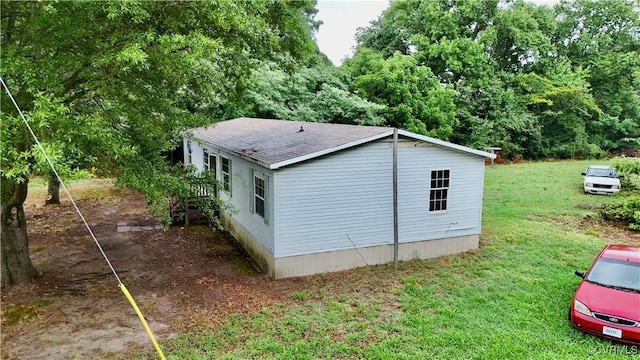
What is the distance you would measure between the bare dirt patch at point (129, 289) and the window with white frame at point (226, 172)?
1549 millimetres

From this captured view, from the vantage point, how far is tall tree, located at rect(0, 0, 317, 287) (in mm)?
6270

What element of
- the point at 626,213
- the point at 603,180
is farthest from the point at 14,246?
the point at 603,180

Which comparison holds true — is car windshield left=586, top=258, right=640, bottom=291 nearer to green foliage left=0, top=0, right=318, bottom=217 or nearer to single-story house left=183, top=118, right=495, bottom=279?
single-story house left=183, top=118, right=495, bottom=279

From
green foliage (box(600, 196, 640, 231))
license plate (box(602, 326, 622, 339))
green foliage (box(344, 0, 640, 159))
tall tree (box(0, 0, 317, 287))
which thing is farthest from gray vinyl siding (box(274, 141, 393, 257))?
green foliage (box(344, 0, 640, 159))

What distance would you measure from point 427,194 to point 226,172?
21.7 ft

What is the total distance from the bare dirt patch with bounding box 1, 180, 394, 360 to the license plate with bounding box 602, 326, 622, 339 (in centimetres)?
404

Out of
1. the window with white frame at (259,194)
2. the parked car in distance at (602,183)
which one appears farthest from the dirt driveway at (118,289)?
the parked car in distance at (602,183)

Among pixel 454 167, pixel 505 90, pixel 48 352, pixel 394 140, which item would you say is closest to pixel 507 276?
pixel 454 167

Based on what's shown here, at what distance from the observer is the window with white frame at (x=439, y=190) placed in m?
11.1

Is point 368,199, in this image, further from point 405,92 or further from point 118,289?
point 405,92

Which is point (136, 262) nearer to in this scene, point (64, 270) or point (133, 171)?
point (64, 270)

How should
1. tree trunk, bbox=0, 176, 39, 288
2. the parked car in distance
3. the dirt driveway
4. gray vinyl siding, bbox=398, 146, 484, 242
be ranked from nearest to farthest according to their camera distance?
the dirt driveway, tree trunk, bbox=0, 176, 39, 288, gray vinyl siding, bbox=398, 146, 484, 242, the parked car in distance

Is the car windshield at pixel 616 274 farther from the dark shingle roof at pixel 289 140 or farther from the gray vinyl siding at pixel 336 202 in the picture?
the dark shingle roof at pixel 289 140

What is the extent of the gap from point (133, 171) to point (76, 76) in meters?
2.00
